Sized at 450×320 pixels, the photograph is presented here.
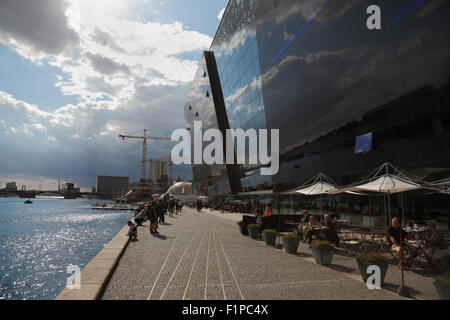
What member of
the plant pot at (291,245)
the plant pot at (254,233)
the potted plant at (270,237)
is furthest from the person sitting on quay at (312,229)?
the plant pot at (254,233)

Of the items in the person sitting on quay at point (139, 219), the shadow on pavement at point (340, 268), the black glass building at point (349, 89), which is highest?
the black glass building at point (349, 89)

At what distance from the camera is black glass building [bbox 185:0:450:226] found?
37.3 ft

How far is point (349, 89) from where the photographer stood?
16328 mm

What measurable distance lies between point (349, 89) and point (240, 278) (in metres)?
14.0

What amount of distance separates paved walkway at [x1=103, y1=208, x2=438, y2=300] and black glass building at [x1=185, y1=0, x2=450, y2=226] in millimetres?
7268

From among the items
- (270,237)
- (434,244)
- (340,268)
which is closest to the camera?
(434,244)

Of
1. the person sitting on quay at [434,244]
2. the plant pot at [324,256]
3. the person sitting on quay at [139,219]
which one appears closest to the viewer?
the person sitting on quay at [434,244]

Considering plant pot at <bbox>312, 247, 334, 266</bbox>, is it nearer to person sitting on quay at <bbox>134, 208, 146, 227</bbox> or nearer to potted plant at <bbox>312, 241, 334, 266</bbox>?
potted plant at <bbox>312, 241, 334, 266</bbox>

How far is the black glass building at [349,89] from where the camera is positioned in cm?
1138

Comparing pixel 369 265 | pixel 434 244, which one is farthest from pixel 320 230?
pixel 369 265

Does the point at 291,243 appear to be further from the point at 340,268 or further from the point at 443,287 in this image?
the point at 443,287

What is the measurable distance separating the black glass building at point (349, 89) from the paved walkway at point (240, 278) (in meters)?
7.27

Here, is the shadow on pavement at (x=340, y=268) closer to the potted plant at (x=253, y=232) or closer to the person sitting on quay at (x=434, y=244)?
the person sitting on quay at (x=434, y=244)

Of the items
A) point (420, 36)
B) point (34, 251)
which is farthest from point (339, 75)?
point (34, 251)
